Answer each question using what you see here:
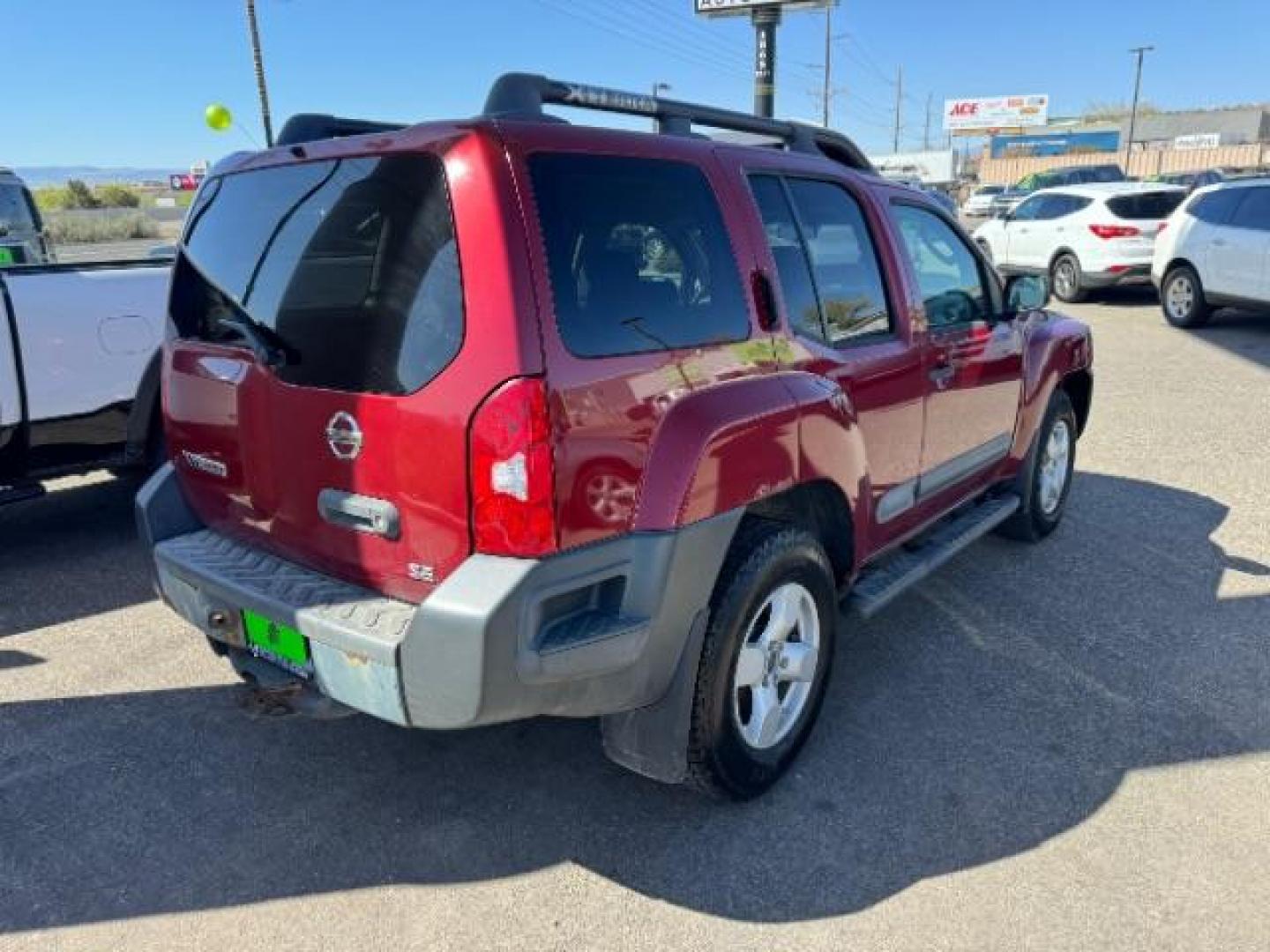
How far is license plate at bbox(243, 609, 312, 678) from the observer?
8.16 feet

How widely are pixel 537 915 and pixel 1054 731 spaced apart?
192 centimetres

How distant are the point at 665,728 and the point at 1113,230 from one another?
13.6 m

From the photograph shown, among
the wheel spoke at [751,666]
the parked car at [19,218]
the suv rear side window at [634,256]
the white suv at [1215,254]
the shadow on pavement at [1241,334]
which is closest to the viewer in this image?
the suv rear side window at [634,256]

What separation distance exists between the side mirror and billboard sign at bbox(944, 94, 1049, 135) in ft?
288

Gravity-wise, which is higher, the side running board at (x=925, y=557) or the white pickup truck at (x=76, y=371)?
the white pickup truck at (x=76, y=371)

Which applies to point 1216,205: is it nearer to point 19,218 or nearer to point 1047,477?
point 1047,477

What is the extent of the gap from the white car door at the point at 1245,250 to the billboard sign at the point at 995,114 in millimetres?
79230

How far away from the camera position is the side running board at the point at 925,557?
3432mm

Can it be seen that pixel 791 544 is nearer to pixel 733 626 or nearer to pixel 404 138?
pixel 733 626

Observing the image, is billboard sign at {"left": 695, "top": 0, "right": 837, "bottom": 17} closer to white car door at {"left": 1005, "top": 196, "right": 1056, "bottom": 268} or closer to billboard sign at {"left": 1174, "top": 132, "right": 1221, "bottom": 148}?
white car door at {"left": 1005, "top": 196, "right": 1056, "bottom": 268}

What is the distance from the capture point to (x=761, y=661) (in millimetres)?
2900

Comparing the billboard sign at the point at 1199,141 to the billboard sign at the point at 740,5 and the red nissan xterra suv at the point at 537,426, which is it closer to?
the billboard sign at the point at 740,5

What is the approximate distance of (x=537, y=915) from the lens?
248 centimetres

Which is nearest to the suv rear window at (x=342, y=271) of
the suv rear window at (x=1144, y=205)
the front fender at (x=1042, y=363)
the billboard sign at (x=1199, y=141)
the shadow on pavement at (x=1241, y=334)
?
the front fender at (x=1042, y=363)
